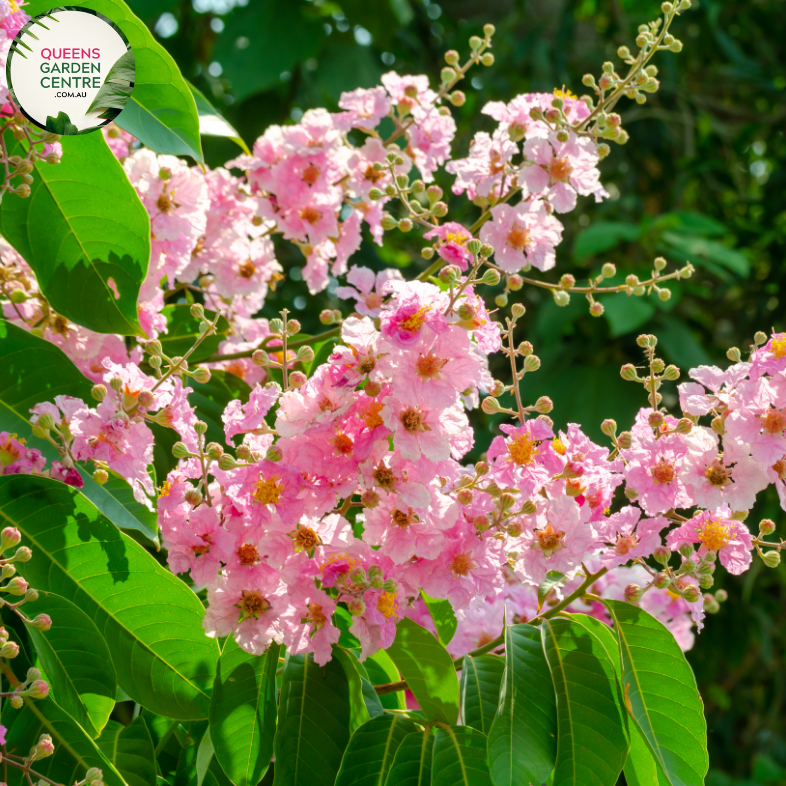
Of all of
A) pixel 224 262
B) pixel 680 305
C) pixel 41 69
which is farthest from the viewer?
pixel 680 305

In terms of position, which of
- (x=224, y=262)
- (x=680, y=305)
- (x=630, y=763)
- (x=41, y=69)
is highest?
(x=680, y=305)

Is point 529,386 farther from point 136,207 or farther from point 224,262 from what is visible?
point 136,207

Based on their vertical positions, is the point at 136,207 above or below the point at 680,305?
below

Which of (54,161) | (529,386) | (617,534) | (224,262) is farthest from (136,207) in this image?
(529,386)

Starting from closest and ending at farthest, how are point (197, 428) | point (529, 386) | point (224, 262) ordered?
point (197, 428) → point (224, 262) → point (529, 386)

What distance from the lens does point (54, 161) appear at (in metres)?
0.69

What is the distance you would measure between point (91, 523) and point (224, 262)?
414mm

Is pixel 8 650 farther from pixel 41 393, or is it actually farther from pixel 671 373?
pixel 671 373

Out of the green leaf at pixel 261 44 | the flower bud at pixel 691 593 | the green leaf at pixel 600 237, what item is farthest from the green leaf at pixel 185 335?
the green leaf at pixel 261 44

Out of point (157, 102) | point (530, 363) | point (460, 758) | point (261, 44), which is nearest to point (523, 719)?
point (460, 758)

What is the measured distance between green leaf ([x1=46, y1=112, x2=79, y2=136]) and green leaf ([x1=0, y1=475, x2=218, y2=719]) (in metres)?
0.30

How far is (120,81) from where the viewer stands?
78 centimetres

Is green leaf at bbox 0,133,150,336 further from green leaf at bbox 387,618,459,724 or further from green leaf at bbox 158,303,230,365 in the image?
green leaf at bbox 387,618,459,724

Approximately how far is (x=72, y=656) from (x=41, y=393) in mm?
237
